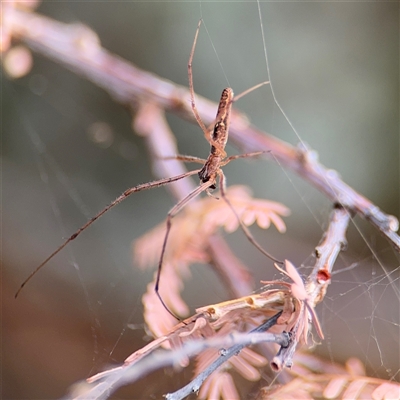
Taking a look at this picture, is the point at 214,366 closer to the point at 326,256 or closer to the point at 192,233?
the point at 326,256

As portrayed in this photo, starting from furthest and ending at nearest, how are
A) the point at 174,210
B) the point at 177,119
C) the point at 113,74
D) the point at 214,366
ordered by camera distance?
the point at 177,119, the point at 113,74, the point at 174,210, the point at 214,366

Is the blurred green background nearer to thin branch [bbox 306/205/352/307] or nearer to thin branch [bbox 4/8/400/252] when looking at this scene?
thin branch [bbox 4/8/400/252]

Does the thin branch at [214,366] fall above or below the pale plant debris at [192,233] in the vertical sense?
below

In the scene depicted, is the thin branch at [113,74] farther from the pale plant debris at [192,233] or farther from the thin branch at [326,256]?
the thin branch at [326,256]

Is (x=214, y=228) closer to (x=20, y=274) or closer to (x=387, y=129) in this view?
(x=20, y=274)

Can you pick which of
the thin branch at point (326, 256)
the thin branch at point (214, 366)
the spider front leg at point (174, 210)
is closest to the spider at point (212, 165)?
the spider front leg at point (174, 210)

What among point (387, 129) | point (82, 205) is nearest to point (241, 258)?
point (82, 205)

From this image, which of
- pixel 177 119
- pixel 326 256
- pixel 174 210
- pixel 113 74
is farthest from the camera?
pixel 177 119

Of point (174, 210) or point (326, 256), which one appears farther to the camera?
point (174, 210)

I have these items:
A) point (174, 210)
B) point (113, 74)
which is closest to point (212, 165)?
point (174, 210)

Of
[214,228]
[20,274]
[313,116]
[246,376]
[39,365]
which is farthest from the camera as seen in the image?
[313,116]

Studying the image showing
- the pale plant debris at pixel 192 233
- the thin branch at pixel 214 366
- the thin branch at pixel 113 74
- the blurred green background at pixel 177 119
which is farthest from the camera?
the blurred green background at pixel 177 119
